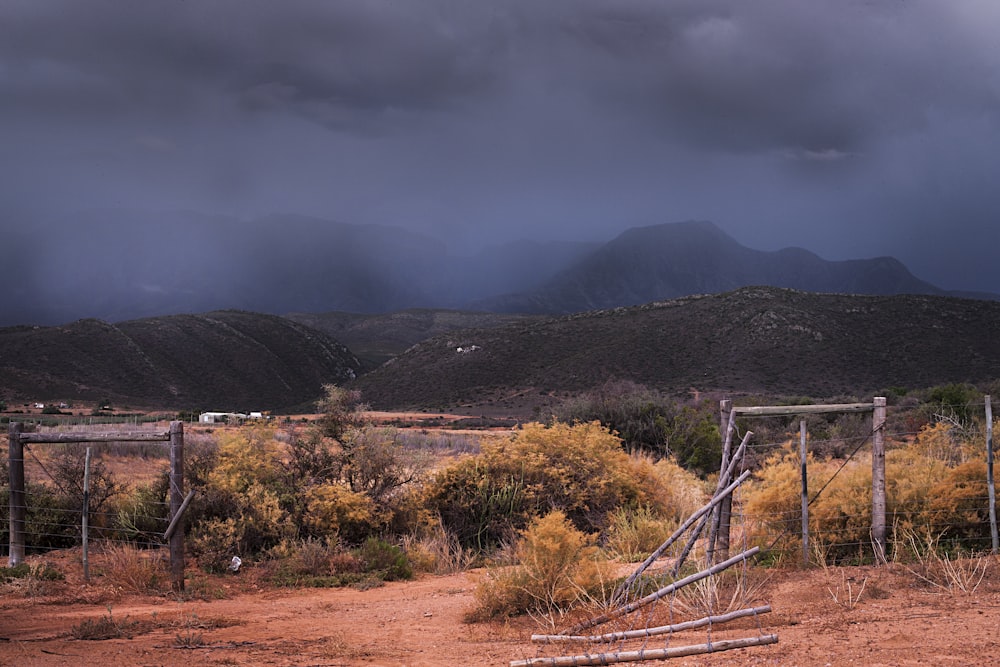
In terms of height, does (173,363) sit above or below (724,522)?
below

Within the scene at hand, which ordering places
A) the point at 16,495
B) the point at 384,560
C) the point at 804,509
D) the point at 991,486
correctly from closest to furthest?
the point at 804,509
the point at 991,486
the point at 16,495
the point at 384,560

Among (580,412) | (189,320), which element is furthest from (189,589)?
(189,320)

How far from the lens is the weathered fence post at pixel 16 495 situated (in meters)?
10.7

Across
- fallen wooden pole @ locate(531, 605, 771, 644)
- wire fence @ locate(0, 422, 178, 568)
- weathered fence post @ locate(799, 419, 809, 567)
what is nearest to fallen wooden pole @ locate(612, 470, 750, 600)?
fallen wooden pole @ locate(531, 605, 771, 644)

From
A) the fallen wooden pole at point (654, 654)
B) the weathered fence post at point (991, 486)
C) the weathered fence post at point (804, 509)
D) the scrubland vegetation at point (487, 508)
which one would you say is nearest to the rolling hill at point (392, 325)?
the scrubland vegetation at point (487, 508)

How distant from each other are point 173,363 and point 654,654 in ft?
241

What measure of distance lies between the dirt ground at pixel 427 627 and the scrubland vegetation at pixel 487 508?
0.54 m

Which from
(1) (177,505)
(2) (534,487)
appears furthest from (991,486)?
(1) (177,505)

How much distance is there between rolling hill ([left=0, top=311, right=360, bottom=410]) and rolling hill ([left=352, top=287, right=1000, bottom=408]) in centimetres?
1358

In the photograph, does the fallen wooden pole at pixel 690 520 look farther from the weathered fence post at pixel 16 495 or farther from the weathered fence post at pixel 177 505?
the weathered fence post at pixel 16 495

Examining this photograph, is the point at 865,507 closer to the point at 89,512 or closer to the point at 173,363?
the point at 89,512

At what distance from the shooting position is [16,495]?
35.7 feet

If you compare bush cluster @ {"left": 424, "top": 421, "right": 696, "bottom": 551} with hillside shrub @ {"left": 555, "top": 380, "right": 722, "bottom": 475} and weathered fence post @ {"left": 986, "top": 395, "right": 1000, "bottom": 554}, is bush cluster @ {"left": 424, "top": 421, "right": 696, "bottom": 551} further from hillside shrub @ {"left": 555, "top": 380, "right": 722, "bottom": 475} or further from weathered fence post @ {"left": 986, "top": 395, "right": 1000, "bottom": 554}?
hillside shrub @ {"left": 555, "top": 380, "right": 722, "bottom": 475}

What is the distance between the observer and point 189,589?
9.88 m
